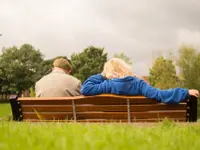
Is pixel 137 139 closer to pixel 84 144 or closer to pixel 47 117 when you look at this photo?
pixel 84 144

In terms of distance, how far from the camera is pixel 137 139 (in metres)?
2.39

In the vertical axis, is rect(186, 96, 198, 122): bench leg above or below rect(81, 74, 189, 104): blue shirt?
below

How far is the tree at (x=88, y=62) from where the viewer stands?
68.0 meters

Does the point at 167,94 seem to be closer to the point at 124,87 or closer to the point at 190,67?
the point at 124,87

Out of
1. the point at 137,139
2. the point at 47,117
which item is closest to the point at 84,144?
the point at 137,139

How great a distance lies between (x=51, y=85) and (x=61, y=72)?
0.40m

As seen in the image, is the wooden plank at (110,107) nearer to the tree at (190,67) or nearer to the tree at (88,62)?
the tree at (190,67)

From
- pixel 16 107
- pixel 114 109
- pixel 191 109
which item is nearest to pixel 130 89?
pixel 114 109

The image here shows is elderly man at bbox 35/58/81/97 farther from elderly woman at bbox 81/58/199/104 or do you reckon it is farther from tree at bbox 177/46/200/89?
tree at bbox 177/46/200/89

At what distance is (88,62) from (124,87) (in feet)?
202

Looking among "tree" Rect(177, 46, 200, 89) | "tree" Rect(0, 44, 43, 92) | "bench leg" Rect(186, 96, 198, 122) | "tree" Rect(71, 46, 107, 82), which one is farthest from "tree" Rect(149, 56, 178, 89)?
"bench leg" Rect(186, 96, 198, 122)

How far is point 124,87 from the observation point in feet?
22.6

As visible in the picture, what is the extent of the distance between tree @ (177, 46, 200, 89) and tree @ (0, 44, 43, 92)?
1478 inches

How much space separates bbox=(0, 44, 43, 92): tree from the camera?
74562 millimetres
